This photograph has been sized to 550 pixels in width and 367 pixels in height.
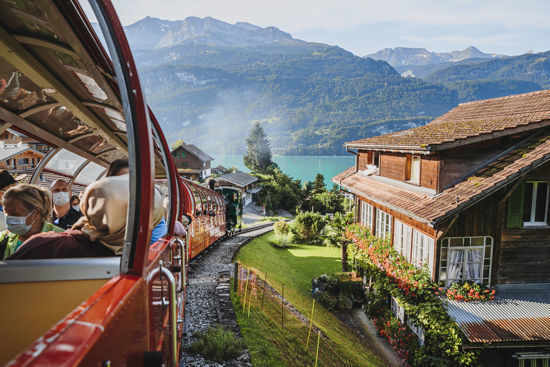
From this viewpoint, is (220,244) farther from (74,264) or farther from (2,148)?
(74,264)

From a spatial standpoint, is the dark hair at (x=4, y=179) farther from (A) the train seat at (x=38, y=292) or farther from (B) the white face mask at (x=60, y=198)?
(A) the train seat at (x=38, y=292)

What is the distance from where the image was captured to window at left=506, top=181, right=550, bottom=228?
382 inches

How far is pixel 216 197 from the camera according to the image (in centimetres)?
1719

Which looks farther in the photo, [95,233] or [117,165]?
[117,165]

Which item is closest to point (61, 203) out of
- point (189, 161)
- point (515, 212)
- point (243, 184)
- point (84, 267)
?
point (84, 267)

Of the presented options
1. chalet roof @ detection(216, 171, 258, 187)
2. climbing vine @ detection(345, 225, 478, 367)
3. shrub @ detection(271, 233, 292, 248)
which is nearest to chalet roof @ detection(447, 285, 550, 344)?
climbing vine @ detection(345, 225, 478, 367)

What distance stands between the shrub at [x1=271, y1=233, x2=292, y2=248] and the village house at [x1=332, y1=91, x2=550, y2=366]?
13.5 m

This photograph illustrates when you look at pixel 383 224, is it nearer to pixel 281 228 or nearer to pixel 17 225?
pixel 17 225

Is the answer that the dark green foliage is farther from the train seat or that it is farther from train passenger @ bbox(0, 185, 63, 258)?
the train seat

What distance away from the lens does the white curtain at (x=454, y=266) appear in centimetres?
975

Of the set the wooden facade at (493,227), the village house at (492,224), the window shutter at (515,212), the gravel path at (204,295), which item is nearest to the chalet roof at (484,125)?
the village house at (492,224)

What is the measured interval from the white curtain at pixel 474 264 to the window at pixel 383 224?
2971 mm

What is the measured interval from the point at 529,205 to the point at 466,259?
2512 mm

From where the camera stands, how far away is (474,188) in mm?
9250
